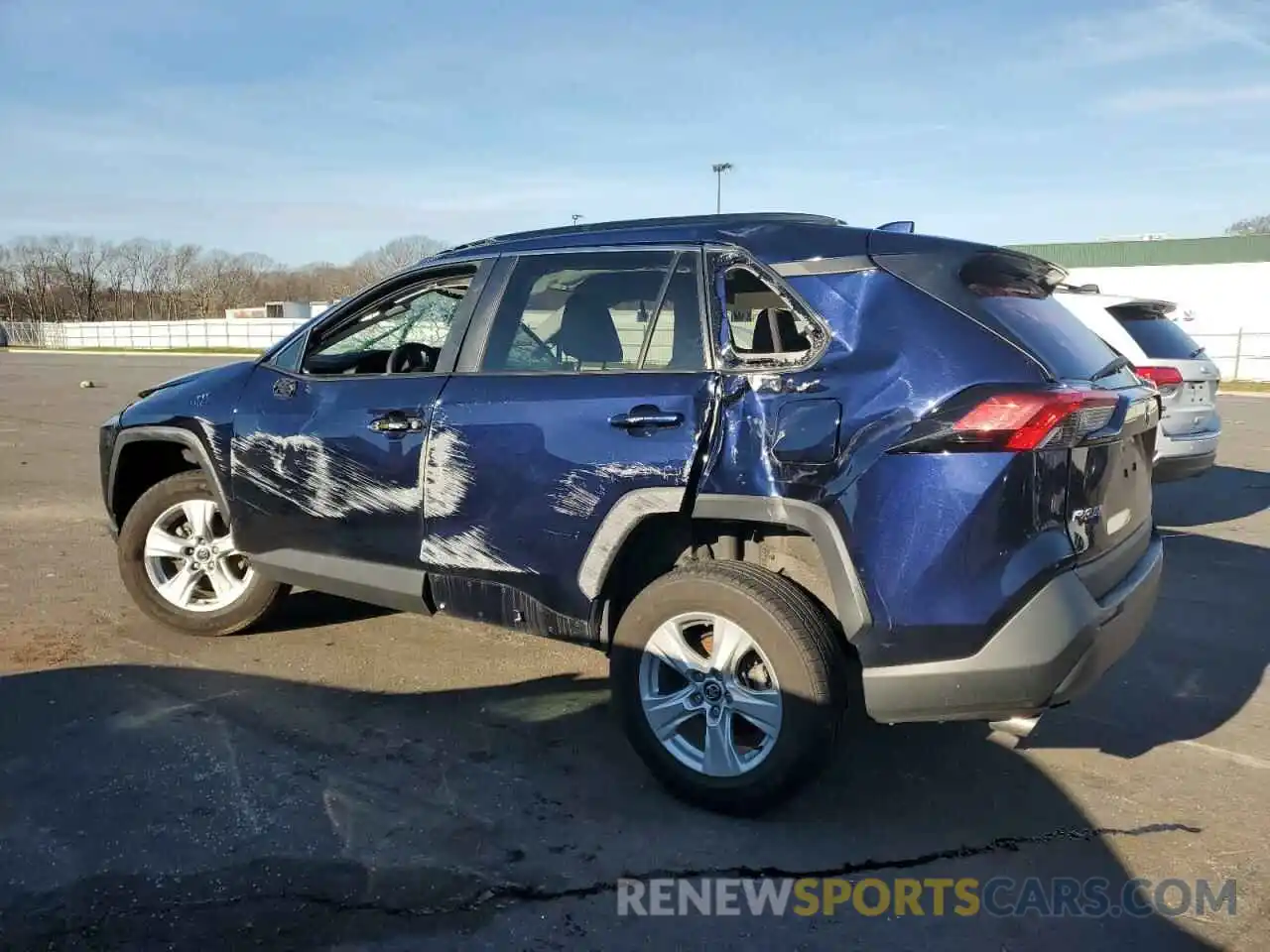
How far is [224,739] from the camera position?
3898 mm

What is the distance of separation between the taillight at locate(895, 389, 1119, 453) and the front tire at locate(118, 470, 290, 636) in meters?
3.41

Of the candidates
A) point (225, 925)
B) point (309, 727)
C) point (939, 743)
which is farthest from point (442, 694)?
point (939, 743)

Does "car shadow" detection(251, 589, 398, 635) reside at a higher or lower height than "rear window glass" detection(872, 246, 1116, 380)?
lower

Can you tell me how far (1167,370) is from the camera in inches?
310

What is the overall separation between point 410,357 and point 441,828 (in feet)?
6.91

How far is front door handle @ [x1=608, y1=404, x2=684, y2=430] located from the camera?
3398 millimetres

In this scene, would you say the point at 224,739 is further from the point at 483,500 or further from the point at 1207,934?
the point at 1207,934

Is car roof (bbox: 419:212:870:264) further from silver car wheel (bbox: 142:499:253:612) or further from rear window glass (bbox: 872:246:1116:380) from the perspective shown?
silver car wheel (bbox: 142:499:253:612)

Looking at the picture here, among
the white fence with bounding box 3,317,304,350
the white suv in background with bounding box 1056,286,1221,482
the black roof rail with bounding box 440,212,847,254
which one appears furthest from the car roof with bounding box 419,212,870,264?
the white fence with bounding box 3,317,304,350

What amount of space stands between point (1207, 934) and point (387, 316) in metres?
3.90

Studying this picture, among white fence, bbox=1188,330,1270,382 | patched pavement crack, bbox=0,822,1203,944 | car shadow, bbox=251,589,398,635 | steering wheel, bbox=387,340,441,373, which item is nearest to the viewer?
patched pavement crack, bbox=0,822,1203,944

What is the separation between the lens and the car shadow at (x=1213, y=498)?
8.38 meters

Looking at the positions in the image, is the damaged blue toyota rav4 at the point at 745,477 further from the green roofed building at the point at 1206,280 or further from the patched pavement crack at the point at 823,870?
the green roofed building at the point at 1206,280

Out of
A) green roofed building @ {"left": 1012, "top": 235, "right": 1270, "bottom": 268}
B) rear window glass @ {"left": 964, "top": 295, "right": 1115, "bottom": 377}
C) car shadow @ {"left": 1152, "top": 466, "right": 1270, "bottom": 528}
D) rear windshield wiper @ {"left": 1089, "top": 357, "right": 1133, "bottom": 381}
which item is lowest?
car shadow @ {"left": 1152, "top": 466, "right": 1270, "bottom": 528}
